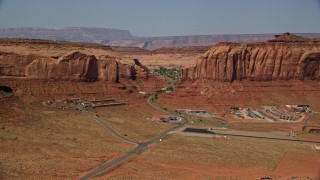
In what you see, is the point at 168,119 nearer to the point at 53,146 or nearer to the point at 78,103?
the point at 78,103

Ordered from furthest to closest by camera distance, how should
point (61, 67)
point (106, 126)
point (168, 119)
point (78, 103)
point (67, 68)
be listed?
point (67, 68)
point (61, 67)
point (78, 103)
point (168, 119)
point (106, 126)

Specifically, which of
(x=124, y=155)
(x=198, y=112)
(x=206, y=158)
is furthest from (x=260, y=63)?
(x=124, y=155)

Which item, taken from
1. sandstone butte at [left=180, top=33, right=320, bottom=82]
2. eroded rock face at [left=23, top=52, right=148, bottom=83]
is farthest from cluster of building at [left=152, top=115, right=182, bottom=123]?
eroded rock face at [left=23, top=52, right=148, bottom=83]

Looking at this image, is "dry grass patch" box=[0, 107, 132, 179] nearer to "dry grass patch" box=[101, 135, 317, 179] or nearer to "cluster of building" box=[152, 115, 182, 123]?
"dry grass patch" box=[101, 135, 317, 179]

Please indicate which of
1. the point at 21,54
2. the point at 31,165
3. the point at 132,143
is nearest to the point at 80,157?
the point at 31,165

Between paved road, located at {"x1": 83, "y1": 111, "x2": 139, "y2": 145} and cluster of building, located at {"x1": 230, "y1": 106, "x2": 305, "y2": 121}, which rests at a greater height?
paved road, located at {"x1": 83, "y1": 111, "x2": 139, "y2": 145}

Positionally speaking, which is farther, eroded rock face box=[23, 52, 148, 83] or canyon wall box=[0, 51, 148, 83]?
eroded rock face box=[23, 52, 148, 83]

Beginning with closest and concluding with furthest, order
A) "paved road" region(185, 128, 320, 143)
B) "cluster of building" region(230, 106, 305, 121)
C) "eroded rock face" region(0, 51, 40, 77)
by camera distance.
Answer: "paved road" region(185, 128, 320, 143), "cluster of building" region(230, 106, 305, 121), "eroded rock face" region(0, 51, 40, 77)

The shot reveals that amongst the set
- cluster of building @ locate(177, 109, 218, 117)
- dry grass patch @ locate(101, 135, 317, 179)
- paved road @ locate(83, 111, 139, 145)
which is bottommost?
cluster of building @ locate(177, 109, 218, 117)

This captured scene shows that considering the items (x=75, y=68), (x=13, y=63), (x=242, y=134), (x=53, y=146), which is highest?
(x=13, y=63)
